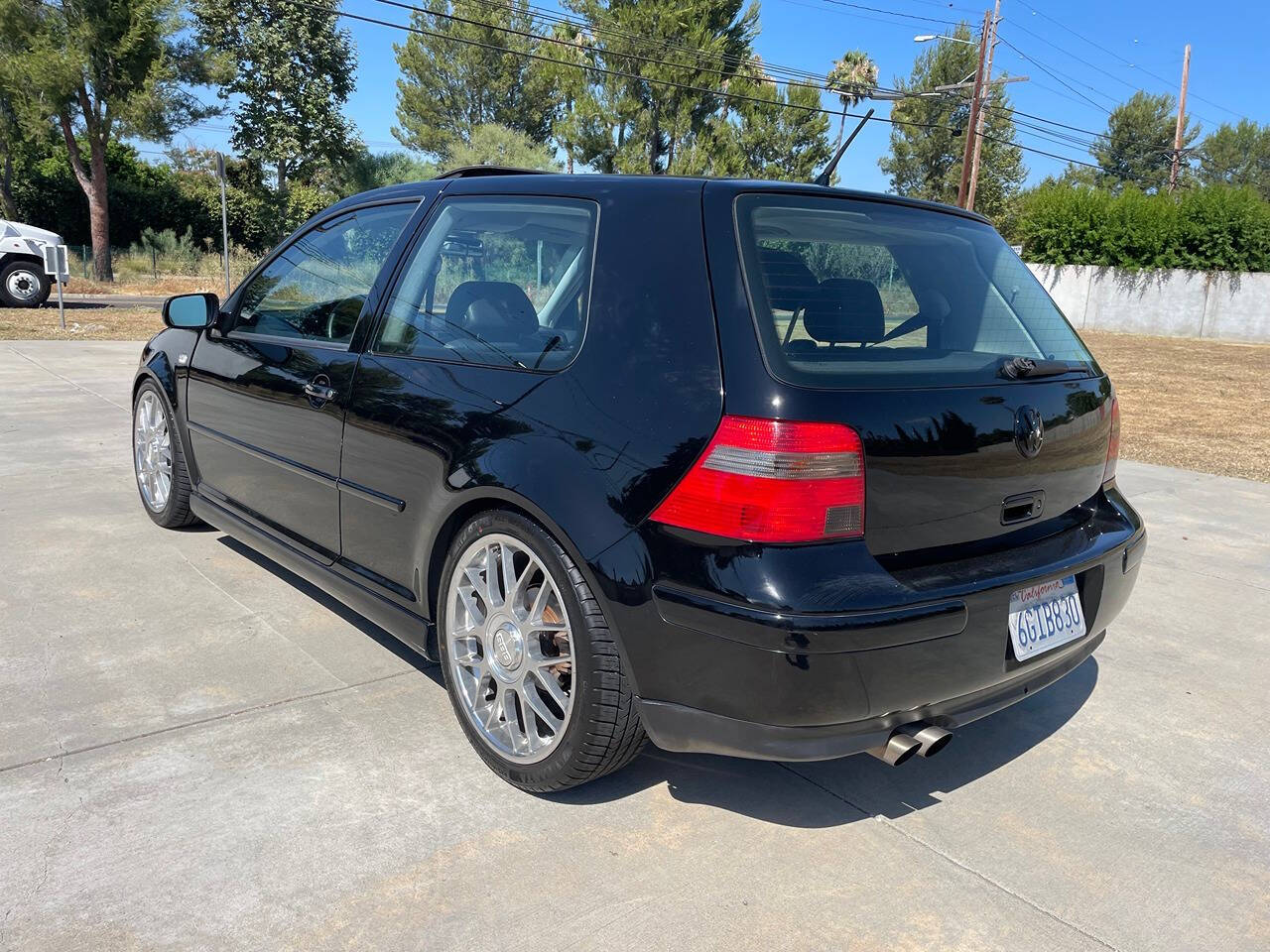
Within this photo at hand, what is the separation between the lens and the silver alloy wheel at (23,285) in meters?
17.0

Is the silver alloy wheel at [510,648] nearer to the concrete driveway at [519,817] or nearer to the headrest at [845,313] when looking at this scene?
the concrete driveway at [519,817]

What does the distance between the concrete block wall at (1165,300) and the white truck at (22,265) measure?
79.4 feet

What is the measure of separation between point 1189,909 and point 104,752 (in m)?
2.85

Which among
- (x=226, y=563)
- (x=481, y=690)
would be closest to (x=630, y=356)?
(x=481, y=690)

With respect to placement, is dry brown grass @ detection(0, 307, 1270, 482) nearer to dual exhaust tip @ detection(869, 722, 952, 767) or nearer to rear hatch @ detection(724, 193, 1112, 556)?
rear hatch @ detection(724, 193, 1112, 556)

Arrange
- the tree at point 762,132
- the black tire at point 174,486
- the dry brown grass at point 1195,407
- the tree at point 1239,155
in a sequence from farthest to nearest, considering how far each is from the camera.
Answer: the tree at point 1239,155 → the tree at point 762,132 → the dry brown grass at point 1195,407 → the black tire at point 174,486

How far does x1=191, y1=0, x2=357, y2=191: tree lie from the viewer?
29.9m

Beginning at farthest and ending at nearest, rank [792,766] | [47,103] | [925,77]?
[925,77] → [47,103] → [792,766]

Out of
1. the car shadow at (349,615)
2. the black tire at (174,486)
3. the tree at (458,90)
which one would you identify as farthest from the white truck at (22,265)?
the tree at (458,90)

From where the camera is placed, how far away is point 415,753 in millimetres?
2824

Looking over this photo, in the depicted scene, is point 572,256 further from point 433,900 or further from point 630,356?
point 433,900

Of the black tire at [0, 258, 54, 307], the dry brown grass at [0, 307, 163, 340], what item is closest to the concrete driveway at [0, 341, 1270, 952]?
the dry brown grass at [0, 307, 163, 340]

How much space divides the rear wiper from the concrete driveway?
1.19m

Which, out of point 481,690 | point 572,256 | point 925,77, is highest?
point 925,77
